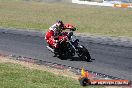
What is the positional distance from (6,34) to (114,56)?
433 inches

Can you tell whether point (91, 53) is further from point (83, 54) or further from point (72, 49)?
point (83, 54)

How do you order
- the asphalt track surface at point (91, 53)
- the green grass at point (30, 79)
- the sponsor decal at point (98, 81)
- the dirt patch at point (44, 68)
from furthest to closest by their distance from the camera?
the asphalt track surface at point (91, 53) → the dirt patch at point (44, 68) → the sponsor decal at point (98, 81) → the green grass at point (30, 79)

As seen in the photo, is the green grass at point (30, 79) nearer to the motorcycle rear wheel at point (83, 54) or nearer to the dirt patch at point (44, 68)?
the dirt patch at point (44, 68)

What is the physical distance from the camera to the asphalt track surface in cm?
1585

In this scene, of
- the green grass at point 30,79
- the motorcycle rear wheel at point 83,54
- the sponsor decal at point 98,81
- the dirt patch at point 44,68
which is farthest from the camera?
the motorcycle rear wheel at point 83,54

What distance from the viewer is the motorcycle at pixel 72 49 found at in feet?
57.3

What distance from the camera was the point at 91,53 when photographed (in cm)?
1981

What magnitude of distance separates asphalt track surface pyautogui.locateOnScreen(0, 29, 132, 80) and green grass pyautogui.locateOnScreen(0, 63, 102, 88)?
2.58 meters

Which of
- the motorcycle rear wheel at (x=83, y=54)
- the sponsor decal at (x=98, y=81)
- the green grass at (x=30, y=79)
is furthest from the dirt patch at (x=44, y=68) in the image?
the motorcycle rear wheel at (x=83, y=54)

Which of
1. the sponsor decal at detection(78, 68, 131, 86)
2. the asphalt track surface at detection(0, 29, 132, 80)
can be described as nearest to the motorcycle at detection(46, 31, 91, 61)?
the asphalt track surface at detection(0, 29, 132, 80)

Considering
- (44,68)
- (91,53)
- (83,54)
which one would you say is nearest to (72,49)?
(83,54)

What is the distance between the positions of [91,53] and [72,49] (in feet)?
6.57

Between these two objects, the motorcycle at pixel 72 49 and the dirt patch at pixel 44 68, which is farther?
the motorcycle at pixel 72 49

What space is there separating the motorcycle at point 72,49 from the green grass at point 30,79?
361cm
